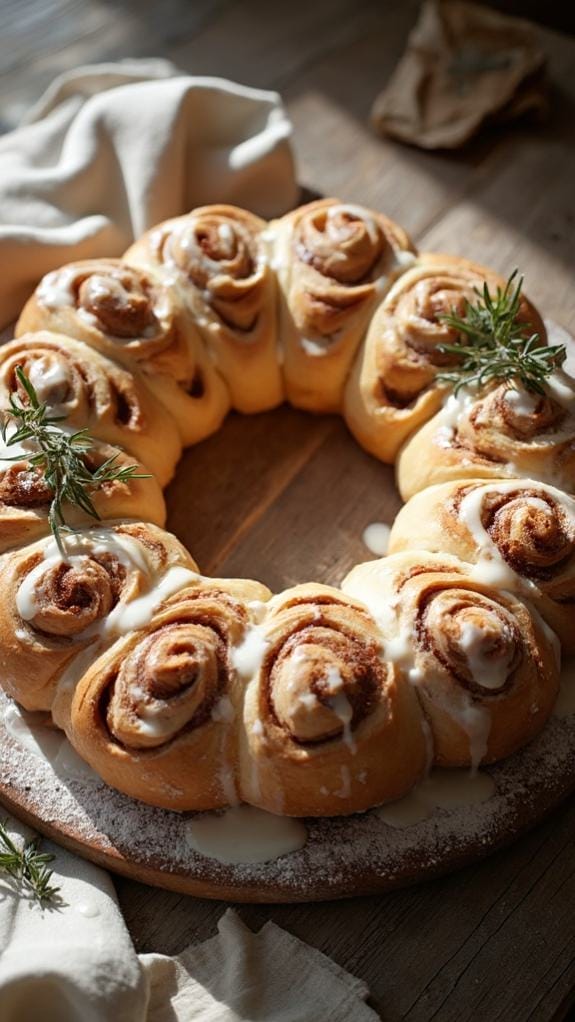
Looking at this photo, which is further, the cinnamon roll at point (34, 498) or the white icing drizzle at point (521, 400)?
the white icing drizzle at point (521, 400)

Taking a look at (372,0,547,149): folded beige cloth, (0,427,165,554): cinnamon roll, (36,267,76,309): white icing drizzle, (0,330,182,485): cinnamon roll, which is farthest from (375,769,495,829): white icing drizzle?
(372,0,547,149): folded beige cloth

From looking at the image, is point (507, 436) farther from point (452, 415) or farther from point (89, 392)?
point (89, 392)

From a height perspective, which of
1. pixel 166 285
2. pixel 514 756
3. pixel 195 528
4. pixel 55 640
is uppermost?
pixel 166 285

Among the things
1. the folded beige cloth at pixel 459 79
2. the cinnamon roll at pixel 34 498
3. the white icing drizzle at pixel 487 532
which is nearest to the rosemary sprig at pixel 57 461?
the cinnamon roll at pixel 34 498

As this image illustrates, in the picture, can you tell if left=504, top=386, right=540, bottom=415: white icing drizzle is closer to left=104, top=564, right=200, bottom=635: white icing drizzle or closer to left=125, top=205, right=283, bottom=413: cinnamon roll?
left=125, top=205, right=283, bottom=413: cinnamon roll

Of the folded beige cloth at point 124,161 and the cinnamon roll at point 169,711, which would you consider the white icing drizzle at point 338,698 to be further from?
the folded beige cloth at point 124,161

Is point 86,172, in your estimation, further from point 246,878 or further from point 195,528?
point 246,878

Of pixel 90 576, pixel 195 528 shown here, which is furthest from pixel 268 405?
pixel 90 576
